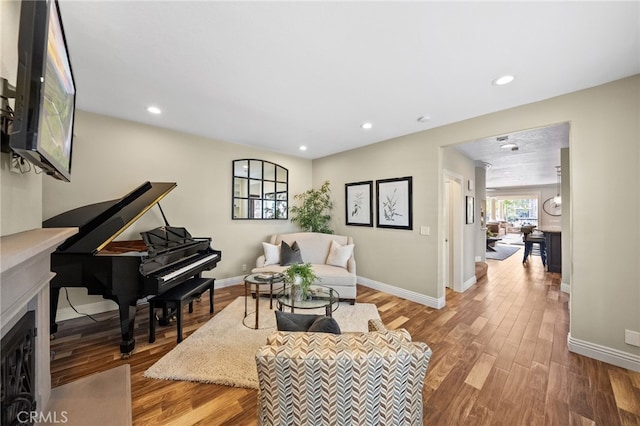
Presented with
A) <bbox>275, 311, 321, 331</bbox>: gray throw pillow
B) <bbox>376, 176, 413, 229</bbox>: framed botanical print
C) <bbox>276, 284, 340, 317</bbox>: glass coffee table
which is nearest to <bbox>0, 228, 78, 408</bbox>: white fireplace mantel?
<bbox>275, 311, 321, 331</bbox>: gray throw pillow

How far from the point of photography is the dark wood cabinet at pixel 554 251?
5.48m

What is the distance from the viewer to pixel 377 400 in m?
1.05

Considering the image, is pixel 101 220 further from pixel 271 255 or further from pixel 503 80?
pixel 503 80

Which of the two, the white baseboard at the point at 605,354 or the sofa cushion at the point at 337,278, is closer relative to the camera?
the white baseboard at the point at 605,354

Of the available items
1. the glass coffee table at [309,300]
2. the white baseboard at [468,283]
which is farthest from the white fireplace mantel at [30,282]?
the white baseboard at [468,283]

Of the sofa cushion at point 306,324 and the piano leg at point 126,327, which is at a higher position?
the sofa cushion at point 306,324

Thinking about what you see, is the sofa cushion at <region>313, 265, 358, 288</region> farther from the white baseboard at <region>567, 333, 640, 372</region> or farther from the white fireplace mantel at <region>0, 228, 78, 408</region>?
the white fireplace mantel at <region>0, 228, 78, 408</region>

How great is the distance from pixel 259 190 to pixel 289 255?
60.0 inches

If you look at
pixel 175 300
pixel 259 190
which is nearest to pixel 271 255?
pixel 259 190

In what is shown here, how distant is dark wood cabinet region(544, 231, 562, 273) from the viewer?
5480 mm

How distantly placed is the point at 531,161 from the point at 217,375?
7264mm

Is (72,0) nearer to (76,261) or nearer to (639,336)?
(76,261)

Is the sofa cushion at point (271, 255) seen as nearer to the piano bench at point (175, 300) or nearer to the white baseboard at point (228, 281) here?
the white baseboard at point (228, 281)

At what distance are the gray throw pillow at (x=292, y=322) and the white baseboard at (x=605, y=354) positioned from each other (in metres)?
2.79
